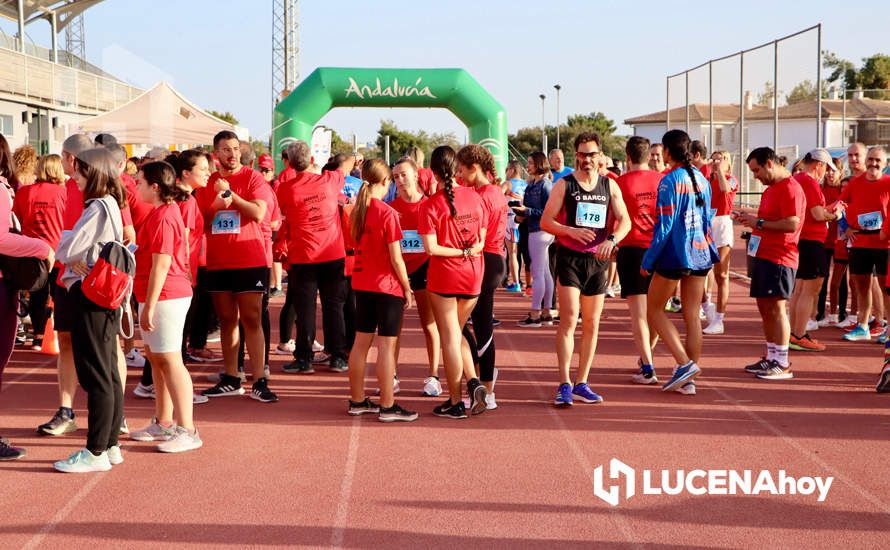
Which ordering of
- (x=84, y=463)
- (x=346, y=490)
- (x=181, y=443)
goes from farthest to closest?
(x=181, y=443) < (x=84, y=463) < (x=346, y=490)

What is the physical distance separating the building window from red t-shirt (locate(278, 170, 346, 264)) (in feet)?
62.9

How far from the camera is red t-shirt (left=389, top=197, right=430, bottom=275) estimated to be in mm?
7395

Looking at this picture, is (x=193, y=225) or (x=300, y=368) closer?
(x=193, y=225)

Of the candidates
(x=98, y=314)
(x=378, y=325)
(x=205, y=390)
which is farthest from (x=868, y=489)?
(x=205, y=390)

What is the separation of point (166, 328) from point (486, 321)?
2.40 metres

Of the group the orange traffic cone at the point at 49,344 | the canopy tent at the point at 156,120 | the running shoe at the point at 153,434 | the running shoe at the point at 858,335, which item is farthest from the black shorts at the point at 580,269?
the canopy tent at the point at 156,120

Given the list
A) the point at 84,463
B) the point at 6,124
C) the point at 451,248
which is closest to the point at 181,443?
the point at 84,463

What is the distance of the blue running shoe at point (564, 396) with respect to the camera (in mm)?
7203

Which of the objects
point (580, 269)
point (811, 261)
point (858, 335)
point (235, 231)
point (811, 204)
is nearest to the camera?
point (580, 269)

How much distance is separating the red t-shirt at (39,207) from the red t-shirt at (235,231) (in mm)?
1881

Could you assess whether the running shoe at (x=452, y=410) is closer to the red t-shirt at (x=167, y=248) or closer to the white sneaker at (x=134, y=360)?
the red t-shirt at (x=167, y=248)

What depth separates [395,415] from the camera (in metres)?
6.78

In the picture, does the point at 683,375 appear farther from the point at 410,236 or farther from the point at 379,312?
the point at 379,312

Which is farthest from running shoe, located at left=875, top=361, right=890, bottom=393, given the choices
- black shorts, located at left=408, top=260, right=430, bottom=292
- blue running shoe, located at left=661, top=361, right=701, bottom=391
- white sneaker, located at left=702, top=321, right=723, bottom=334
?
black shorts, located at left=408, top=260, right=430, bottom=292
